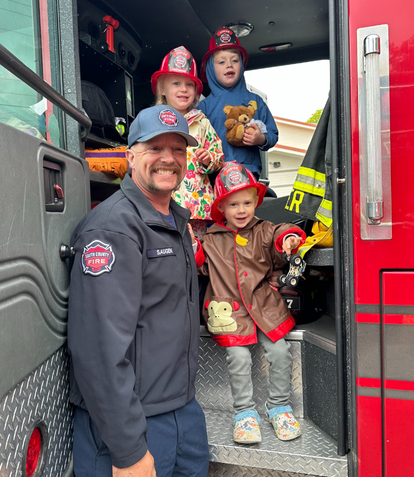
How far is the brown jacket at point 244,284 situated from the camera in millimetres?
1994

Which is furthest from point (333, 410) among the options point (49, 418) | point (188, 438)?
point (49, 418)

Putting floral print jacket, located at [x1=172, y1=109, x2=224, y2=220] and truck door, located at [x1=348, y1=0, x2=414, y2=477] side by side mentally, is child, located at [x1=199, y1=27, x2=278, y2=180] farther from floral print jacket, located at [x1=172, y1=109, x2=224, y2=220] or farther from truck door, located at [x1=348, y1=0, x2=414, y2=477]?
truck door, located at [x1=348, y1=0, x2=414, y2=477]

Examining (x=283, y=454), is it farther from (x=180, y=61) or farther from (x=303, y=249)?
(x=180, y=61)

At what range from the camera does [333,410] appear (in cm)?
175

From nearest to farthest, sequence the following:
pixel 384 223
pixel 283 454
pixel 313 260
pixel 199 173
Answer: pixel 384 223 < pixel 283 454 < pixel 313 260 < pixel 199 173

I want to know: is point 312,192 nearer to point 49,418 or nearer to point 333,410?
point 333,410

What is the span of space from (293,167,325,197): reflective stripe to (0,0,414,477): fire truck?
17cm

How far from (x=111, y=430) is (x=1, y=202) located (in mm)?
739

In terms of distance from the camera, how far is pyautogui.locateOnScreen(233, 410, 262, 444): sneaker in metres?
1.74

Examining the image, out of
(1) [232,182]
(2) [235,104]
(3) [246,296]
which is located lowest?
(3) [246,296]

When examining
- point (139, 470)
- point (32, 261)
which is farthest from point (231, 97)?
point (139, 470)

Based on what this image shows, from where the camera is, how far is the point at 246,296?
6.73ft

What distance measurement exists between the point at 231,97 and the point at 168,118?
148 cm

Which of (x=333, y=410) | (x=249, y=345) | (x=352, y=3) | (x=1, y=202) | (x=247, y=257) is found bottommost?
(x=333, y=410)
